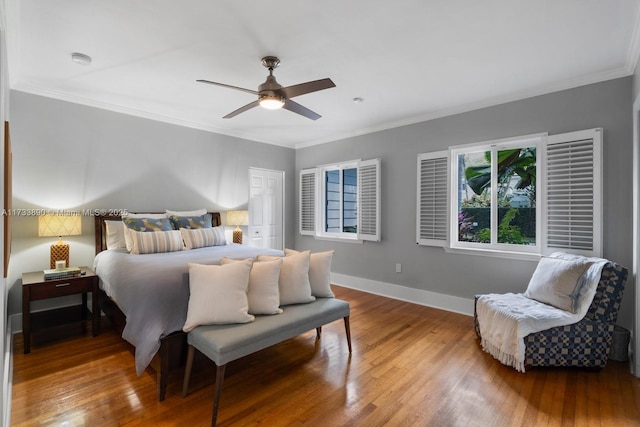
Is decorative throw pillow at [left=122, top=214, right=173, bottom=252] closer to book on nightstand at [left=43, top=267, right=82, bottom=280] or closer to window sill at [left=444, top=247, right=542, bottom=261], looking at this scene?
book on nightstand at [left=43, top=267, right=82, bottom=280]

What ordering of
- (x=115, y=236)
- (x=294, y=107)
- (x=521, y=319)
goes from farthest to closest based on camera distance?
(x=115, y=236), (x=294, y=107), (x=521, y=319)

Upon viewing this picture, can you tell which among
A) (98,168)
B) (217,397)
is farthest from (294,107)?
(98,168)

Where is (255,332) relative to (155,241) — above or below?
below

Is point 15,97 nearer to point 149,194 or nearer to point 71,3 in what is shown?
point 149,194

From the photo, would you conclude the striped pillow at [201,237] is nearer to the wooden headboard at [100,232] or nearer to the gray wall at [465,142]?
the wooden headboard at [100,232]

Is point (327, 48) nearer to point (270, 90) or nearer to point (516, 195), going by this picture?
point (270, 90)

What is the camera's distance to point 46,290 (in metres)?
2.84

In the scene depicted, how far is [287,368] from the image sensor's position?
249cm

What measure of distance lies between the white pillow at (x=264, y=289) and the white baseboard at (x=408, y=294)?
2441 mm

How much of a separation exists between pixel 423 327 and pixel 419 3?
2997 millimetres

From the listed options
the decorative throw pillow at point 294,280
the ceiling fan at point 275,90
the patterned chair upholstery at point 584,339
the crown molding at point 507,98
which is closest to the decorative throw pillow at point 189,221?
the decorative throw pillow at point 294,280

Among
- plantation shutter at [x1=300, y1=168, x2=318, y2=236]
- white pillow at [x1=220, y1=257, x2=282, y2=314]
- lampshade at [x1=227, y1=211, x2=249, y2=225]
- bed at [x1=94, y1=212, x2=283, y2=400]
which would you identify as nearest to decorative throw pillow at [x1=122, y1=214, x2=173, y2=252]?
bed at [x1=94, y1=212, x2=283, y2=400]

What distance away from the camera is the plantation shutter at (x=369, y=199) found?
4582 millimetres

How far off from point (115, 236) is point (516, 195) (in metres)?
4.58
